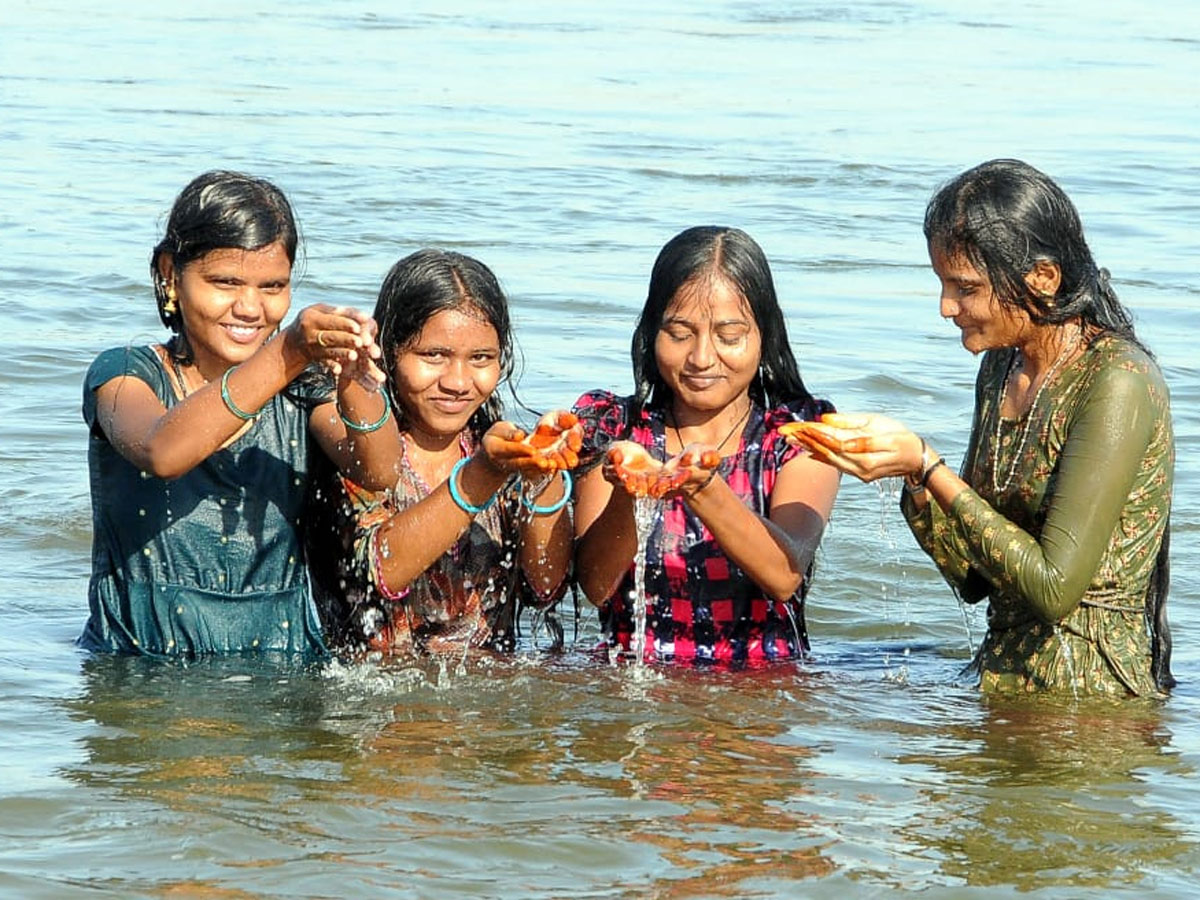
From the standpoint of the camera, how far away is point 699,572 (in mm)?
5426

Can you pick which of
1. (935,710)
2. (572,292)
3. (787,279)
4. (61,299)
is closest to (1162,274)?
(787,279)

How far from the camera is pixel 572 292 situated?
37.2 ft

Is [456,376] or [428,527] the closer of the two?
[428,527]

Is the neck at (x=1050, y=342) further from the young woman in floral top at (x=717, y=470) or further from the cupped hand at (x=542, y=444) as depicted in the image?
the cupped hand at (x=542, y=444)

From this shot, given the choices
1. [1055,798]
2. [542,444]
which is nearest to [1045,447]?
[1055,798]

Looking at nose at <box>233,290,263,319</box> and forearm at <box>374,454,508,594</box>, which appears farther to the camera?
nose at <box>233,290,263,319</box>

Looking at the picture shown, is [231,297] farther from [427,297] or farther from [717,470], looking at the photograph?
[717,470]

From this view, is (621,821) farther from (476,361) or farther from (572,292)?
(572,292)

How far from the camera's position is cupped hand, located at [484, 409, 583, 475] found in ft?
15.6

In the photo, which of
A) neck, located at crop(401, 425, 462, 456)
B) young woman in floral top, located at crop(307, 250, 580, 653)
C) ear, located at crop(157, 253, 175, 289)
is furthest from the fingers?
ear, located at crop(157, 253, 175, 289)

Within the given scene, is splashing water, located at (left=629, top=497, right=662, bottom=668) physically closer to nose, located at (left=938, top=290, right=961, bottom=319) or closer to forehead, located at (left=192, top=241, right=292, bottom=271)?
nose, located at (left=938, top=290, right=961, bottom=319)

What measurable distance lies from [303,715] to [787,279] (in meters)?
7.31

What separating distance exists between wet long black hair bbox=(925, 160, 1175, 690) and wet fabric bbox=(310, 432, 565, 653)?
55.8 inches

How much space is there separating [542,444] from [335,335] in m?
0.58
